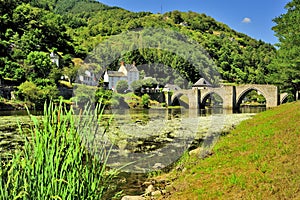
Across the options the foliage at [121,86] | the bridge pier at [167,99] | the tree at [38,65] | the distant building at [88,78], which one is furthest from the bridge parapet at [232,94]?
the tree at [38,65]

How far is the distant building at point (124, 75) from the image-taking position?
185 ft

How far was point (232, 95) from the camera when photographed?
5481 centimetres

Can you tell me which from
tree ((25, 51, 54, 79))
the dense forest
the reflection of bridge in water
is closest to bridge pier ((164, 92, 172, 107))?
the reflection of bridge in water

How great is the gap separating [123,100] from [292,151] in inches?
1739

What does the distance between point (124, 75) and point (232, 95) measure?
62.4ft

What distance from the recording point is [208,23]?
570 ft

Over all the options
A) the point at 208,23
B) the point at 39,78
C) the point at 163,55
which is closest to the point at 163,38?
the point at 163,55

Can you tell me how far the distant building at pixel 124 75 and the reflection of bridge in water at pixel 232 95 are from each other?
9386mm

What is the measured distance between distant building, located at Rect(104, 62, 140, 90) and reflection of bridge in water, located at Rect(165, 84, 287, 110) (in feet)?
30.8

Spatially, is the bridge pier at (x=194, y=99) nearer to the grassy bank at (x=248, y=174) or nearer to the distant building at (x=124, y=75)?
the distant building at (x=124, y=75)

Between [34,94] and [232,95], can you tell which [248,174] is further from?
[232,95]

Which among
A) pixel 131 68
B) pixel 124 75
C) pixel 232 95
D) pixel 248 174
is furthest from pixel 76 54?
pixel 248 174

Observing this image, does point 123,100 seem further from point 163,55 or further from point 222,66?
point 222,66

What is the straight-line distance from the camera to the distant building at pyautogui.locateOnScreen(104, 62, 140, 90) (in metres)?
56.3
